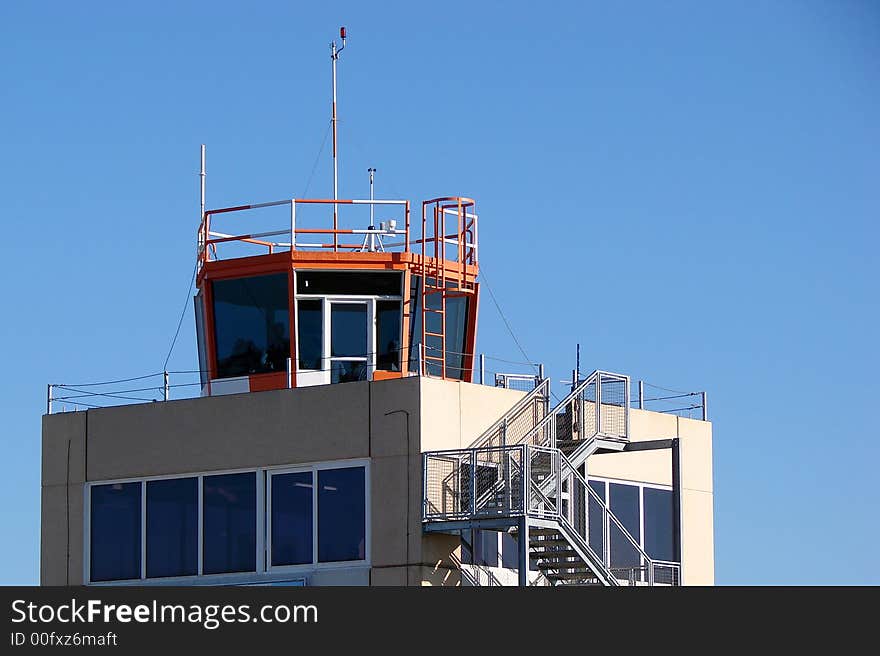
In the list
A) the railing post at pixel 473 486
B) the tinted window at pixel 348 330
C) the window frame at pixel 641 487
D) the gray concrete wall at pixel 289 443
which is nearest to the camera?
the railing post at pixel 473 486

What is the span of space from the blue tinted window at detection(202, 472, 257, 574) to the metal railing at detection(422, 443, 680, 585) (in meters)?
3.99

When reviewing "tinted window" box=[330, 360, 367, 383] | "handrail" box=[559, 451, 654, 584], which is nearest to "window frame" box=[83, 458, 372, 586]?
"tinted window" box=[330, 360, 367, 383]

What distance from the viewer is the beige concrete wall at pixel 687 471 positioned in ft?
151

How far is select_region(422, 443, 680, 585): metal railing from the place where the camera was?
130 ft

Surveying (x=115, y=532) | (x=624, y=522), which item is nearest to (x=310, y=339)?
(x=115, y=532)

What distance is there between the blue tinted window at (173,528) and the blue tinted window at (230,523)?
28 centimetres

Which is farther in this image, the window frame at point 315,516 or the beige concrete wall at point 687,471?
the beige concrete wall at point 687,471

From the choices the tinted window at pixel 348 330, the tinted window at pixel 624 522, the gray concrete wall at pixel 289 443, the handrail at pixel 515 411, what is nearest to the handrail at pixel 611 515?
the tinted window at pixel 624 522

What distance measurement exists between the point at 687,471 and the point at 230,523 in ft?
36.3

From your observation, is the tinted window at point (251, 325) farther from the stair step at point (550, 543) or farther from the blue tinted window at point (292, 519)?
the stair step at point (550, 543)

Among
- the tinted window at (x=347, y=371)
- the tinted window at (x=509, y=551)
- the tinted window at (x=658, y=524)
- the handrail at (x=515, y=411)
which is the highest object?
the tinted window at (x=347, y=371)

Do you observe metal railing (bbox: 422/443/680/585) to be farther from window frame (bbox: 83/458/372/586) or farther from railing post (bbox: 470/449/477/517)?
window frame (bbox: 83/458/372/586)

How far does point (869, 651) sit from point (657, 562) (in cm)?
1364

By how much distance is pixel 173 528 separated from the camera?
43219mm
